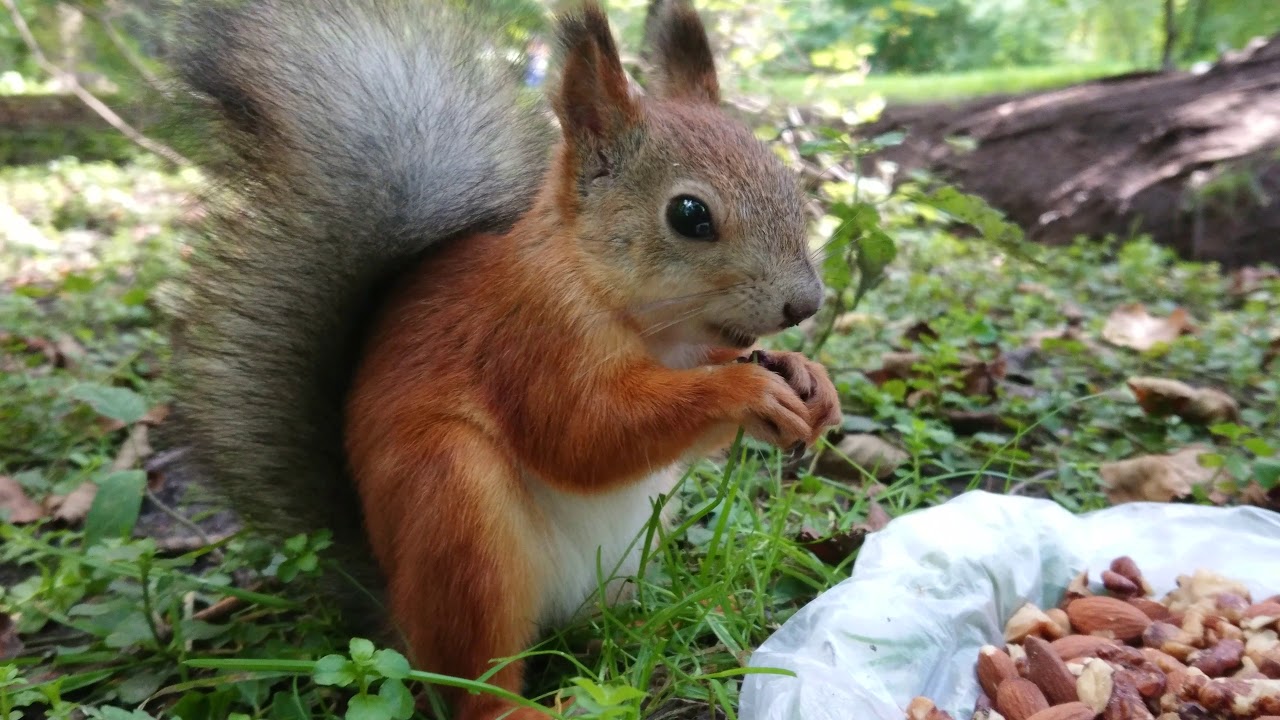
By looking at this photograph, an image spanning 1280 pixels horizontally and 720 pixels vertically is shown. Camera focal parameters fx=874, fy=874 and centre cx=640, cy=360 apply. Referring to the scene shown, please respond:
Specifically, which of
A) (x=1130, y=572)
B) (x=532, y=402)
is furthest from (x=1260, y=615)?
(x=532, y=402)

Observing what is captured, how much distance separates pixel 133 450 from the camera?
178cm

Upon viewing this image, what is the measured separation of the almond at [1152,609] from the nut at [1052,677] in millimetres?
226

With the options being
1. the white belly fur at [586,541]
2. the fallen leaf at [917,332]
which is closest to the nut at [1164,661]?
the white belly fur at [586,541]

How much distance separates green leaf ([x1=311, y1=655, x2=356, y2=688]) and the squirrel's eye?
62 centimetres

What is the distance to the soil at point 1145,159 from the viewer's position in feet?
11.5

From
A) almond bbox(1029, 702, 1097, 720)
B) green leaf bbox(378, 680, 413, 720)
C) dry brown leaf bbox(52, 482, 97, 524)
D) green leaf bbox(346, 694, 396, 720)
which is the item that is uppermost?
dry brown leaf bbox(52, 482, 97, 524)

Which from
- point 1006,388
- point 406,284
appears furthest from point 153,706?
point 1006,388

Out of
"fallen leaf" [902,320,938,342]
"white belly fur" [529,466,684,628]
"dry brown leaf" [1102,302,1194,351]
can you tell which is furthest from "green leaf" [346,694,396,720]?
"dry brown leaf" [1102,302,1194,351]

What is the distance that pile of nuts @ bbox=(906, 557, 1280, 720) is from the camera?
3.46 feet

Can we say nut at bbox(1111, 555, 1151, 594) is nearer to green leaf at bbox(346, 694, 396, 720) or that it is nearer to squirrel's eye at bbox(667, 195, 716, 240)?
squirrel's eye at bbox(667, 195, 716, 240)

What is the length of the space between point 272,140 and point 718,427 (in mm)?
706

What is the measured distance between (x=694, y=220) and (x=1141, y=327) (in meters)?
1.90

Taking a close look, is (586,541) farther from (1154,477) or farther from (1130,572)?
(1154,477)

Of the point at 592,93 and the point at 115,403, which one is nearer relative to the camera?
the point at 592,93
